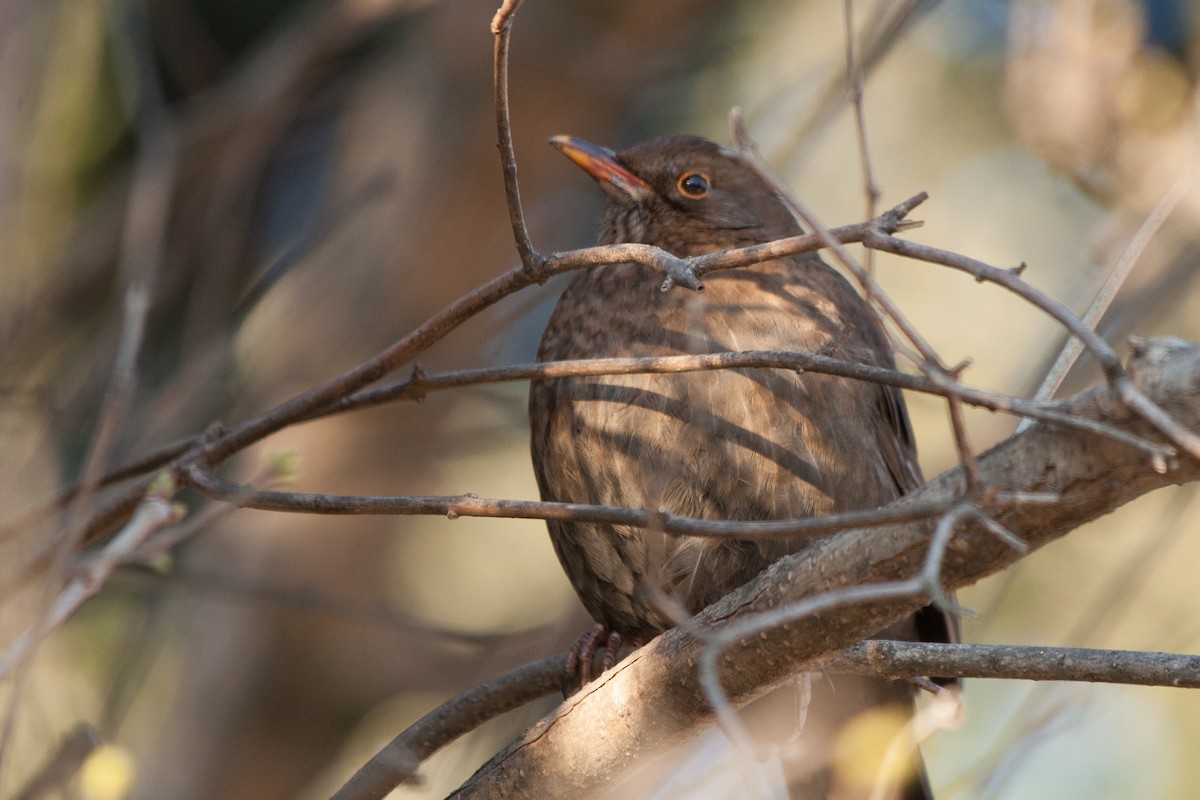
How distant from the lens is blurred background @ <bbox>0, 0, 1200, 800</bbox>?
16.1 ft

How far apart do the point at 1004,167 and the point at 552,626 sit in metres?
3.91

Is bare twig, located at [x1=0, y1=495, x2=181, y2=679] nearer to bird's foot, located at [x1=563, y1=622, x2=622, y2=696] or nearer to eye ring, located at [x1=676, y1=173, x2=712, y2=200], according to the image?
bird's foot, located at [x1=563, y1=622, x2=622, y2=696]

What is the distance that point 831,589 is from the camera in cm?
264

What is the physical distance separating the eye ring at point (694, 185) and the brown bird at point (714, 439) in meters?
0.25

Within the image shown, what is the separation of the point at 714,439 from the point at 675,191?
1.25 metres

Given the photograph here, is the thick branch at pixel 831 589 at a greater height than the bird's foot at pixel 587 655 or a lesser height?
lesser

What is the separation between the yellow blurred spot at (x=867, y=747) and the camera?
4129 mm

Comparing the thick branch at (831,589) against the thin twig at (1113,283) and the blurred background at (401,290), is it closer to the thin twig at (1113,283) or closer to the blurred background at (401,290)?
the thin twig at (1113,283)

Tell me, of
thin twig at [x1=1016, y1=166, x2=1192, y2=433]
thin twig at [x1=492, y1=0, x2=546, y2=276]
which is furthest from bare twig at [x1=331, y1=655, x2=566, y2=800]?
thin twig at [x1=1016, y1=166, x2=1192, y2=433]

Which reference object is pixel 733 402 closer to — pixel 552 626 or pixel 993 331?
pixel 552 626

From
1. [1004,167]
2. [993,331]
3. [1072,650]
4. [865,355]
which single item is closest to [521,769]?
[1072,650]

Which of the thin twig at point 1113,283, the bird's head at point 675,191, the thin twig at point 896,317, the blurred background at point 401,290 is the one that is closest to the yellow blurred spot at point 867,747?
the blurred background at point 401,290

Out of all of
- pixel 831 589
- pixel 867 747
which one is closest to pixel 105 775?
pixel 831 589

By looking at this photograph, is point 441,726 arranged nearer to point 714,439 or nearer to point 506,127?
point 714,439
